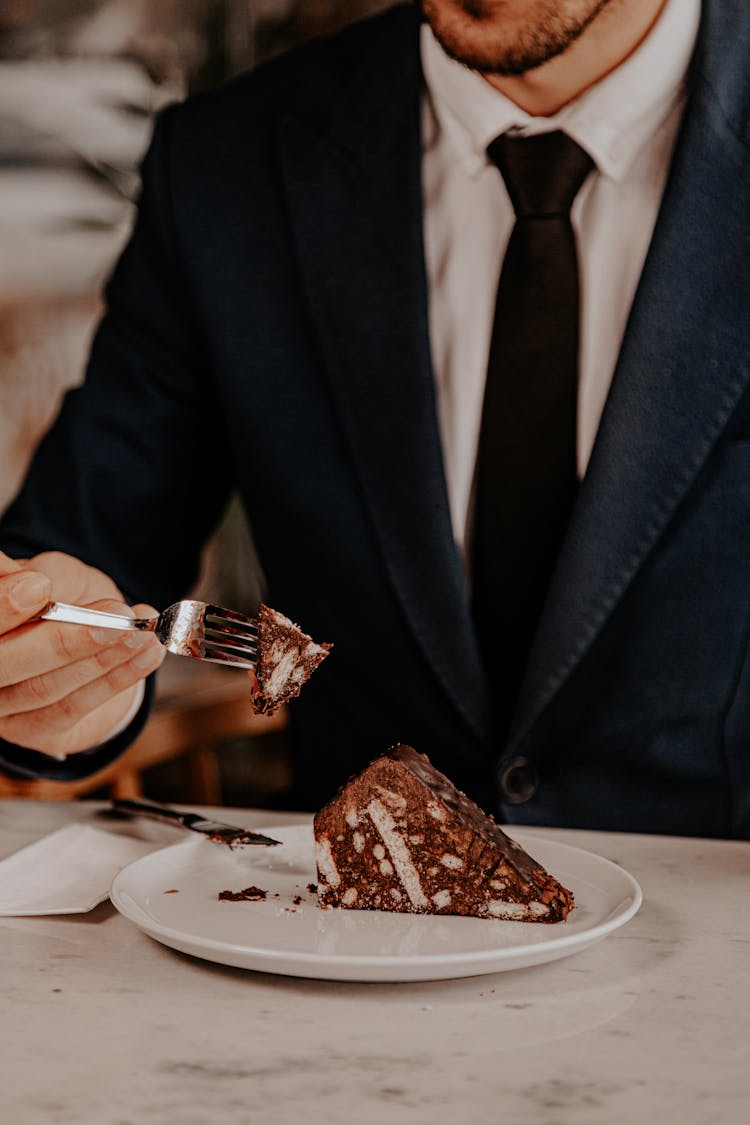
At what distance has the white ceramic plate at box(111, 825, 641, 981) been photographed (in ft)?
2.96

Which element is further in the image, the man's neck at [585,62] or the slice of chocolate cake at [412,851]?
the man's neck at [585,62]

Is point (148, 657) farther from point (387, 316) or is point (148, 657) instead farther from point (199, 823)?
point (387, 316)

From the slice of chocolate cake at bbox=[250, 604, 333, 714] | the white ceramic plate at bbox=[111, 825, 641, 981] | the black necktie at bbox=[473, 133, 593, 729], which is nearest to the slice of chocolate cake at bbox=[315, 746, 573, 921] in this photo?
the white ceramic plate at bbox=[111, 825, 641, 981]

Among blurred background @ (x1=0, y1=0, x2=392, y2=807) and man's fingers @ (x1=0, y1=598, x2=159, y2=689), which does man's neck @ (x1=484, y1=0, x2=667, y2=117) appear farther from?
blurred background @ (x1=0, y1=0, x2=392, y2=807)

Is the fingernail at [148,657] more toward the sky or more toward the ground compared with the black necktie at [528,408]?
more toward the ground

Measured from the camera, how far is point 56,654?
123 centimetres

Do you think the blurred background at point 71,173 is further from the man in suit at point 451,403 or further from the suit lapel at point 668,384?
the suit lapel at point 668,384

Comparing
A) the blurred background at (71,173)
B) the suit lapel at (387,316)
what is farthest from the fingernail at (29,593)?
the blurred background at (71,173)

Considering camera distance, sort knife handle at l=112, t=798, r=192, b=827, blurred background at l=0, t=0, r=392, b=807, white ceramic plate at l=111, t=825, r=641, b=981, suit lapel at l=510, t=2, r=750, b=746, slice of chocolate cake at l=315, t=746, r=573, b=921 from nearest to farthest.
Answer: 1. white ceramic plate at l=111, t=825, r=641, b=981
2. slice of chocolate cake at l=315, t=746, r=573, b=921
3. knife handle at l=112, t=798, r=192, b=827
4. suit lapel at l=510, t=2, r=750, b=746
5. blurred background at l=0, t=0, r=392, b=807

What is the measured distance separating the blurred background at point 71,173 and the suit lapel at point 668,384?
5.43 feet

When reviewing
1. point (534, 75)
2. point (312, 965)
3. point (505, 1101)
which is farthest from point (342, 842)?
point (534, 75)

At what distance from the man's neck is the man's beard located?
0.09 ft

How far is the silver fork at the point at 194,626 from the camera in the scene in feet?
4.00

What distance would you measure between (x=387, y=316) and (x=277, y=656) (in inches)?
26.2
